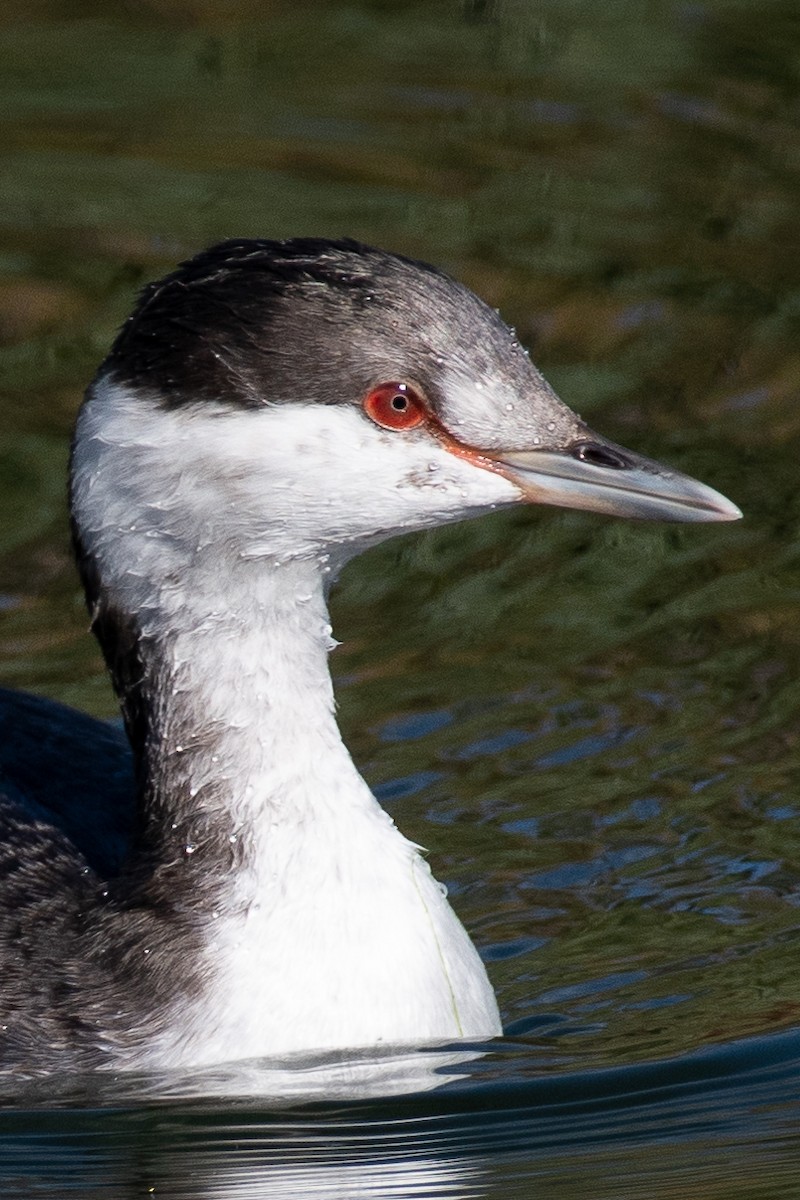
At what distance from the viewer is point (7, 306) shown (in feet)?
43.1

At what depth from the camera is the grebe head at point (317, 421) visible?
706 centimetres

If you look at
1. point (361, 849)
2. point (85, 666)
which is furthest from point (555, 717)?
point (361, 849)

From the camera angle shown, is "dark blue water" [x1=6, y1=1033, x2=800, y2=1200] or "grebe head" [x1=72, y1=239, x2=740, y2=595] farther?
"grebe head" [x1=72, y1=239, x2=740, y2=595]

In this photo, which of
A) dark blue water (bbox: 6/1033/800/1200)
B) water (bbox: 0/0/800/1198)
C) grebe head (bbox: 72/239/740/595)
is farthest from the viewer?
water (bbox: 0/0/800/1198)

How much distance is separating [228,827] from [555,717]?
2.90m

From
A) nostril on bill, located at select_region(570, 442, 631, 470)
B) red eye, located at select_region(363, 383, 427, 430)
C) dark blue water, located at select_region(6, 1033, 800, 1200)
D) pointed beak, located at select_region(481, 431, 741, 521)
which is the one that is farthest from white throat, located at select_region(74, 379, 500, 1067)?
nostril on bill, located at select_region(570, 442, 631, 470)

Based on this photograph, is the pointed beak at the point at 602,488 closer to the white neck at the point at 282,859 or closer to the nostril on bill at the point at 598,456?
the nostril on bill at the point at 598,456

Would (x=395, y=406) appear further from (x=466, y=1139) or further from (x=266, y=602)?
(x=466, y=1139)

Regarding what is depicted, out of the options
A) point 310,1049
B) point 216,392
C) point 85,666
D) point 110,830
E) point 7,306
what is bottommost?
point 310,1049

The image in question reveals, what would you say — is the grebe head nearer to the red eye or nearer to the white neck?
the red eye

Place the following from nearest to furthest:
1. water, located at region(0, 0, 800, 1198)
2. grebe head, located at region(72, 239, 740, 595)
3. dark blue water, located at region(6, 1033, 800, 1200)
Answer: dark blue water, located at region(6, 1033, 800, 1200)
grebe head, located at region(72, 239, 740, 595)
water, located at region(0, 0, 800, 1198)

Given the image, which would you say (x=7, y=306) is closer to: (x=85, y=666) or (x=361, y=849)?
(x=85, y=666)

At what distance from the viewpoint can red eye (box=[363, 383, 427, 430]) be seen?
708cm

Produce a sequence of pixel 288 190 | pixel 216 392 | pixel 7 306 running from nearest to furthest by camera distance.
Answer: pixel 216 392 → pixel 7 306 → pixel 288 190
